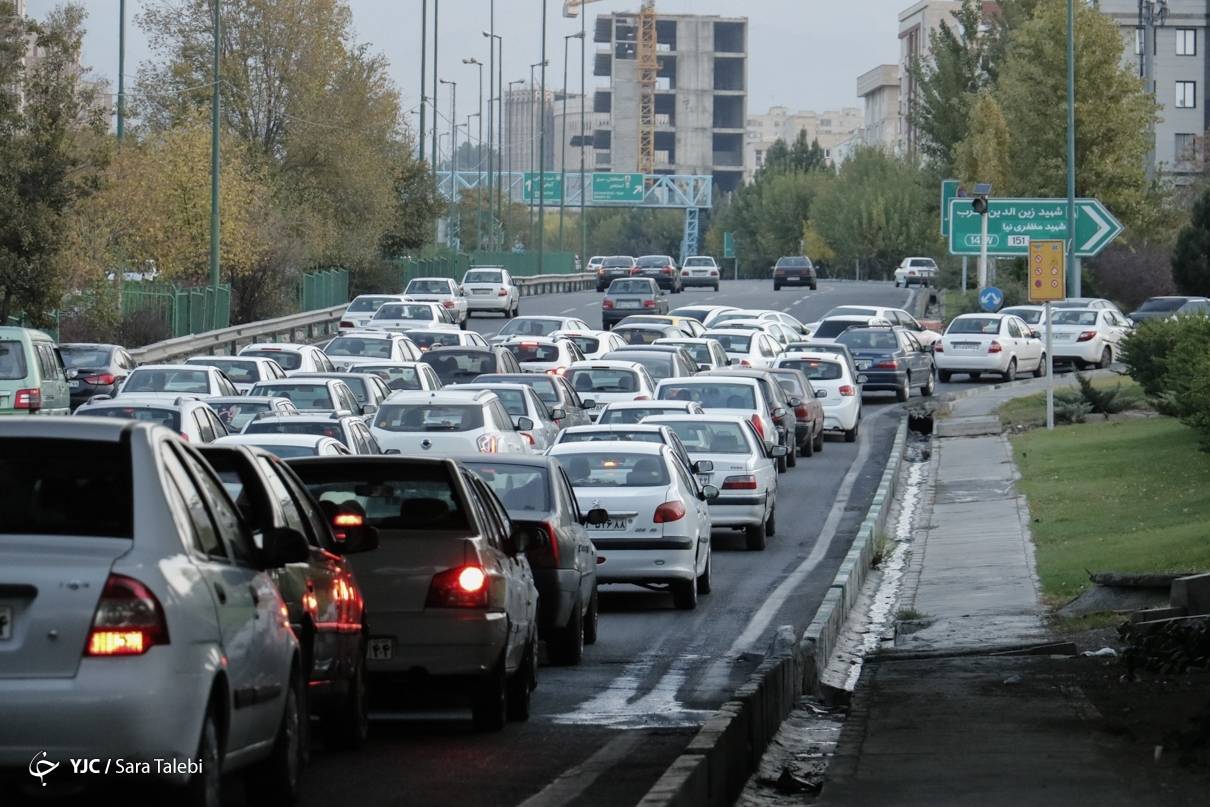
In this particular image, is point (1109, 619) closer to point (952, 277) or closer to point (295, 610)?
point (295, 610)

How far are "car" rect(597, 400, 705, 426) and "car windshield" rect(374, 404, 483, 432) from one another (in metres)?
2.09

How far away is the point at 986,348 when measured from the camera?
55.9m

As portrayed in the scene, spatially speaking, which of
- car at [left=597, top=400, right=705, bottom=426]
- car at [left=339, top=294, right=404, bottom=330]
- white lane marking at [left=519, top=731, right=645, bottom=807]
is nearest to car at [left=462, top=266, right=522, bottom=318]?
car at [left=339, top=294, right=404, bottom=330]

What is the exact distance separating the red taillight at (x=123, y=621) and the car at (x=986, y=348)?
49.6 meters

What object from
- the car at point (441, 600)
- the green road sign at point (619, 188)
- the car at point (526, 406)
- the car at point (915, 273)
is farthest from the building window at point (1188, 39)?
the car at point (441, 600)

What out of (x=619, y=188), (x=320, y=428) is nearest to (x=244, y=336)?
(x=320, y=428)

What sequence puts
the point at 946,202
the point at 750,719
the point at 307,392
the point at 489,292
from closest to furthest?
the point at 750,719
the point at 307,392
the point at 946,202
the point at 489,292

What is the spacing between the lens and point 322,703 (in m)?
11.1

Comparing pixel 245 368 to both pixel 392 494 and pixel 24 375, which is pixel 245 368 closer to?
pixel 24 375

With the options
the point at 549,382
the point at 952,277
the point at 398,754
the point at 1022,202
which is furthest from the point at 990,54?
the point at 398,754

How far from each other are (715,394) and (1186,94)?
9619 cm

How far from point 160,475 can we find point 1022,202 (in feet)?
195

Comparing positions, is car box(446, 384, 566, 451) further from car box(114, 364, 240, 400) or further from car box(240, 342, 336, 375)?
car box(240, 342, 336, 375)

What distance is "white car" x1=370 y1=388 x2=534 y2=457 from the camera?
2772cm
